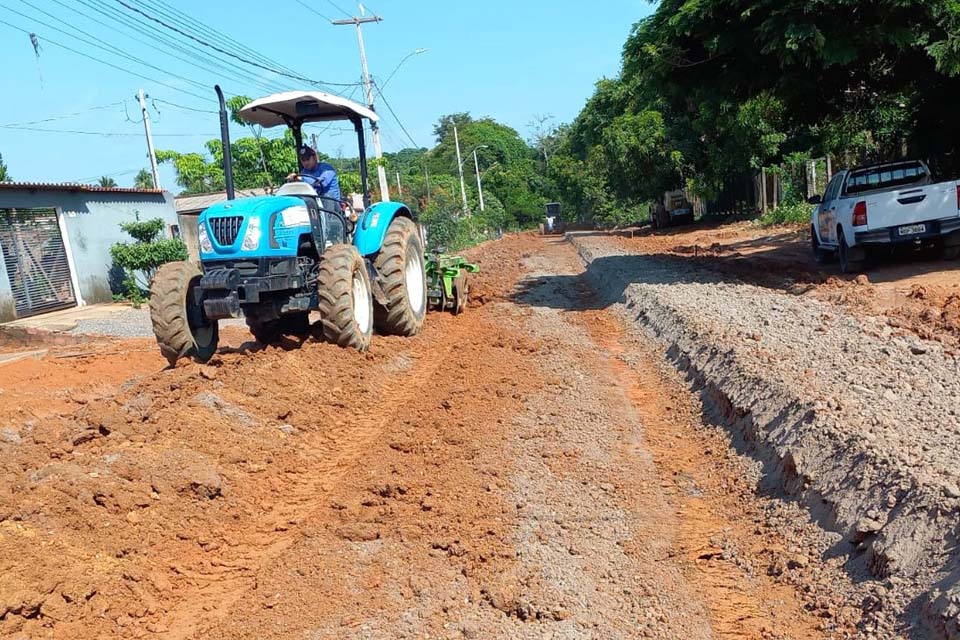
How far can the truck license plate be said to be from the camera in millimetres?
12359

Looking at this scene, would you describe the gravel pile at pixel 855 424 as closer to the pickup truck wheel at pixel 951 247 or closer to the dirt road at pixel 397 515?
the dirt road at pixel 397 515

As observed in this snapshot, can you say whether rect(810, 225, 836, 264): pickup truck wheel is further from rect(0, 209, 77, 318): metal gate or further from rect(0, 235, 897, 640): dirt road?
rect(0, 209, 77, 318): metal gate

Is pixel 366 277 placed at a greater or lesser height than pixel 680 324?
greater

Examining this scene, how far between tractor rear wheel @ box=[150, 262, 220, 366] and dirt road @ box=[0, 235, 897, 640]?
0.53 metres

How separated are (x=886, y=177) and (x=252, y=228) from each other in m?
10.2

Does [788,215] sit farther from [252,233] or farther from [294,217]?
[252,233]

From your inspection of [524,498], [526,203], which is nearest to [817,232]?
[524,498]

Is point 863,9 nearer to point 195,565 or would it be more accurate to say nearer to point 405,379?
point 405,379

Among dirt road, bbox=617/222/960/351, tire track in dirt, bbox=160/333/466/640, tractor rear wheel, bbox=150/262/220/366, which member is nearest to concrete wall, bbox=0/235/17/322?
tractor rear wheel, bbox=150/262/220/366

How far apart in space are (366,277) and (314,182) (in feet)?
4.65

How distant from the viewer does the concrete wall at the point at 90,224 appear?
19.8 m

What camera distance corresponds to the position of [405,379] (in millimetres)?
8992

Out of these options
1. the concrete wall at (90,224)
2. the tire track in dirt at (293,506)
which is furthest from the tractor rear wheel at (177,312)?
the concrete wall at (90,224)

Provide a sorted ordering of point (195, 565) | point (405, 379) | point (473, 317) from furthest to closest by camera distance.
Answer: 1. point (473, 317)
2. point (405, 379)
3. point (195, 565)
